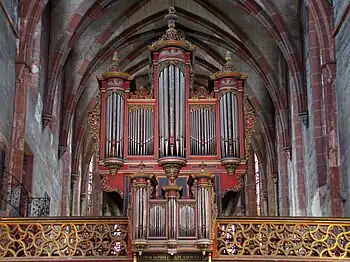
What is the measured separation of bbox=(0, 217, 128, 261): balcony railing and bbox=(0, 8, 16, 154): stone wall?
3.76 metres

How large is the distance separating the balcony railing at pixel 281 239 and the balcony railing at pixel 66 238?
2.21m

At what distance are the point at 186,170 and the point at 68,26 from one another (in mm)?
9236

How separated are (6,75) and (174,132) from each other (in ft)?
15.6

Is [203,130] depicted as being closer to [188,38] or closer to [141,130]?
[141,130]

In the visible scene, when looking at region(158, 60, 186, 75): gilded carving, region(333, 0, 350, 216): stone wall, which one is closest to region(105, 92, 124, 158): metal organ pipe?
region(158, 60, 186, 75): gilded carving

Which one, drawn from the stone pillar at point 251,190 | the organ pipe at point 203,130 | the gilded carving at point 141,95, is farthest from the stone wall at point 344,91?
the stone pillar at point 251,190

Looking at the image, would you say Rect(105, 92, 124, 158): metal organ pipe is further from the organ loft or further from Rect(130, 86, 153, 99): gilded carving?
Rect(130, 86, 153, 99): gilded carving

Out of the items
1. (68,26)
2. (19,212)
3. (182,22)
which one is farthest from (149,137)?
(182,22)

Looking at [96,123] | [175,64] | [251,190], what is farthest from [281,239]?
[251,190]

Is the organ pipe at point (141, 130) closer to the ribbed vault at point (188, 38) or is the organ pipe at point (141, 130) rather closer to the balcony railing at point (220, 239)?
the balcony railing at point (220, 239)

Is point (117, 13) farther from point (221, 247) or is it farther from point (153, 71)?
point (221, 247)

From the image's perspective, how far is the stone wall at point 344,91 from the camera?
20156 millimetres

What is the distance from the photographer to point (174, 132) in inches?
859

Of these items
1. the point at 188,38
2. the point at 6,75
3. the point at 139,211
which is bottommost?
the point at 139,211
